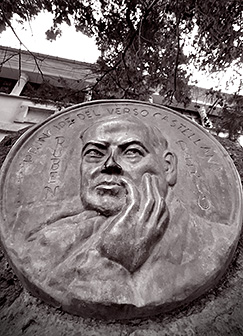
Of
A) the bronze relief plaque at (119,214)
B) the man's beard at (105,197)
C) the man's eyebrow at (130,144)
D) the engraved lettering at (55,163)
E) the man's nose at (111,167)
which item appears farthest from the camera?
the engraved lettering at (55,163)

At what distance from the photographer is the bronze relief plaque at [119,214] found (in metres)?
1.08

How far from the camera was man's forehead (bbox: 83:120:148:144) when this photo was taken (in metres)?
1.56

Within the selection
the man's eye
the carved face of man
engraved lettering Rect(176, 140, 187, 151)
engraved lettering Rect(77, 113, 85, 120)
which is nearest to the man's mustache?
the carved face of man

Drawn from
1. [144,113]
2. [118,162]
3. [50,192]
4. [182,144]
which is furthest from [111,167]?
[144,113]

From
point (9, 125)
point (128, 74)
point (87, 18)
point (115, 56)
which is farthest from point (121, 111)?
point (9, 125)

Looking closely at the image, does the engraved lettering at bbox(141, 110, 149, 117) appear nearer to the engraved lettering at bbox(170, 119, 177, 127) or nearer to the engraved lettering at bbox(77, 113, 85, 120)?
the engraved lettering at bbox(170, 119, 177, 127)

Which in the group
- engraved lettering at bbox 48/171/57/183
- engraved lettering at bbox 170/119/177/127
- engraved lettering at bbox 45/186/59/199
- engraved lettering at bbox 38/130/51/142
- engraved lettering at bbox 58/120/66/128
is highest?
engraved lettering at bbox 170/119/177/127

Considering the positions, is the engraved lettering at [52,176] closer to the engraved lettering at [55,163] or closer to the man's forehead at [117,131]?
the engraved lettering at [55,163]

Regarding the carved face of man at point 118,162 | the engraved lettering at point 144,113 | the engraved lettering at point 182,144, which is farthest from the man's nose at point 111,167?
Result: the engraved lettering at point 144,113

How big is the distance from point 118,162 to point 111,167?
0.08 m

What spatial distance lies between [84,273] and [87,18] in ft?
12.8

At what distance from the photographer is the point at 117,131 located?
1.58 meters

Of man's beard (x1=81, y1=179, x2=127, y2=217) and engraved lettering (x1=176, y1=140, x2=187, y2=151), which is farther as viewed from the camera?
engraved lettering (x1=176, y1=140, x2=187, y2=151)

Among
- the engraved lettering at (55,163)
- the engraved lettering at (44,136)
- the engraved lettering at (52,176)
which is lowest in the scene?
the engraved lettering at (52,176)
